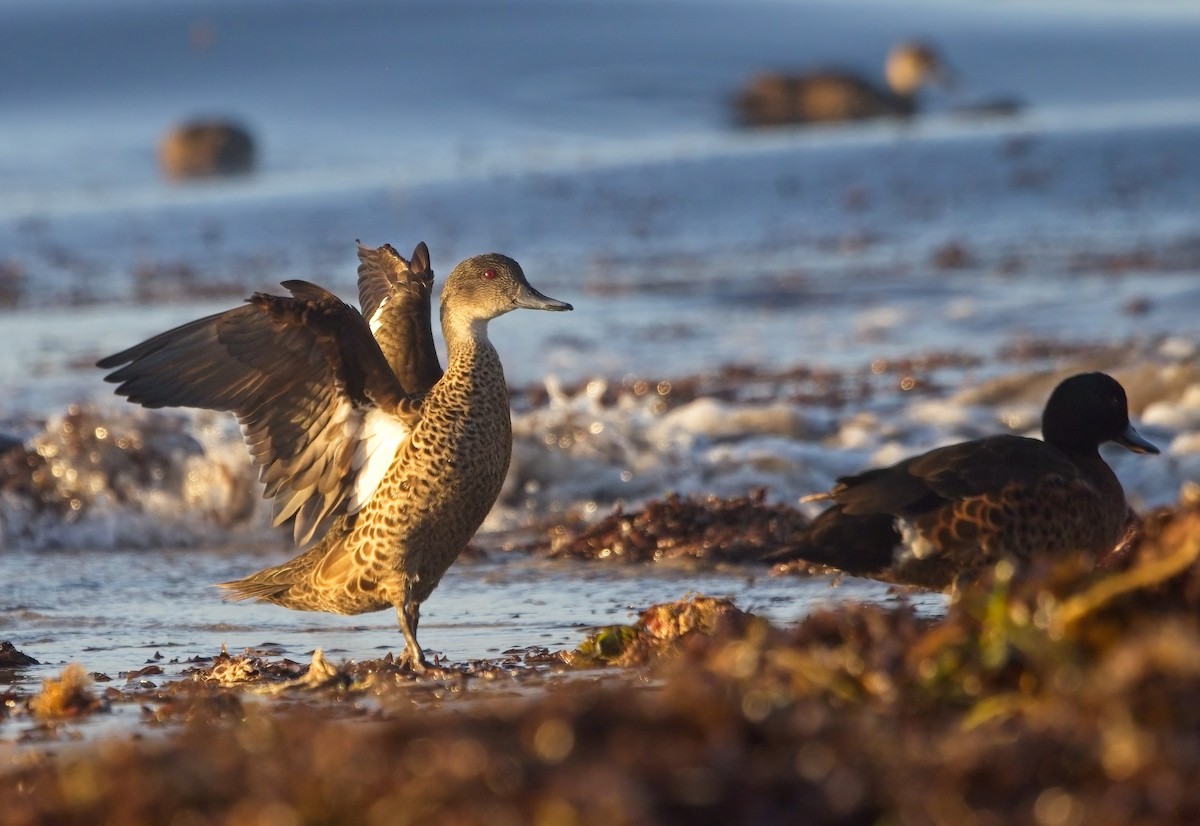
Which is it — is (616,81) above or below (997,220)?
above

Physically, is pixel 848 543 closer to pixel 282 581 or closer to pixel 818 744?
pixel 282 581

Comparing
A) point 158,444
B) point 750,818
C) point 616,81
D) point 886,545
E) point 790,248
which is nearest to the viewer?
point 750,818

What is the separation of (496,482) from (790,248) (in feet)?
44.9

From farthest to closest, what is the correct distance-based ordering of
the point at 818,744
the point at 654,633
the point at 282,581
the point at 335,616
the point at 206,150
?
1. the point at 206,150
2. the point at 335,616
3. the point at 282,581
4. the point at 654,633
5. the point at 818,744

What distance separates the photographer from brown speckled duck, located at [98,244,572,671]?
5590 millimetres

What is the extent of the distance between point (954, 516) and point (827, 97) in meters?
25.0

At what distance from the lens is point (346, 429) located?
576 cm

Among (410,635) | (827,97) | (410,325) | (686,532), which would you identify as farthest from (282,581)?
(827,97)

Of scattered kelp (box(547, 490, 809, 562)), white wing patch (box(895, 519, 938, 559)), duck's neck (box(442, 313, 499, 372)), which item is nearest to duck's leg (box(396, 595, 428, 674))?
duck's neck (box(442, 313, 499, 372))

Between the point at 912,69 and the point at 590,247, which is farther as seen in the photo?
the point at 912,69

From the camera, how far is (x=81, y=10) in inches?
1629

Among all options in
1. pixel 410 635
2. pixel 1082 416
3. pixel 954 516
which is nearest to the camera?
pixel 410 635

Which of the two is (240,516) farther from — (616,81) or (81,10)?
(81,10)

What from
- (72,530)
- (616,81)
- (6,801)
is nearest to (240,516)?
(72,530)
